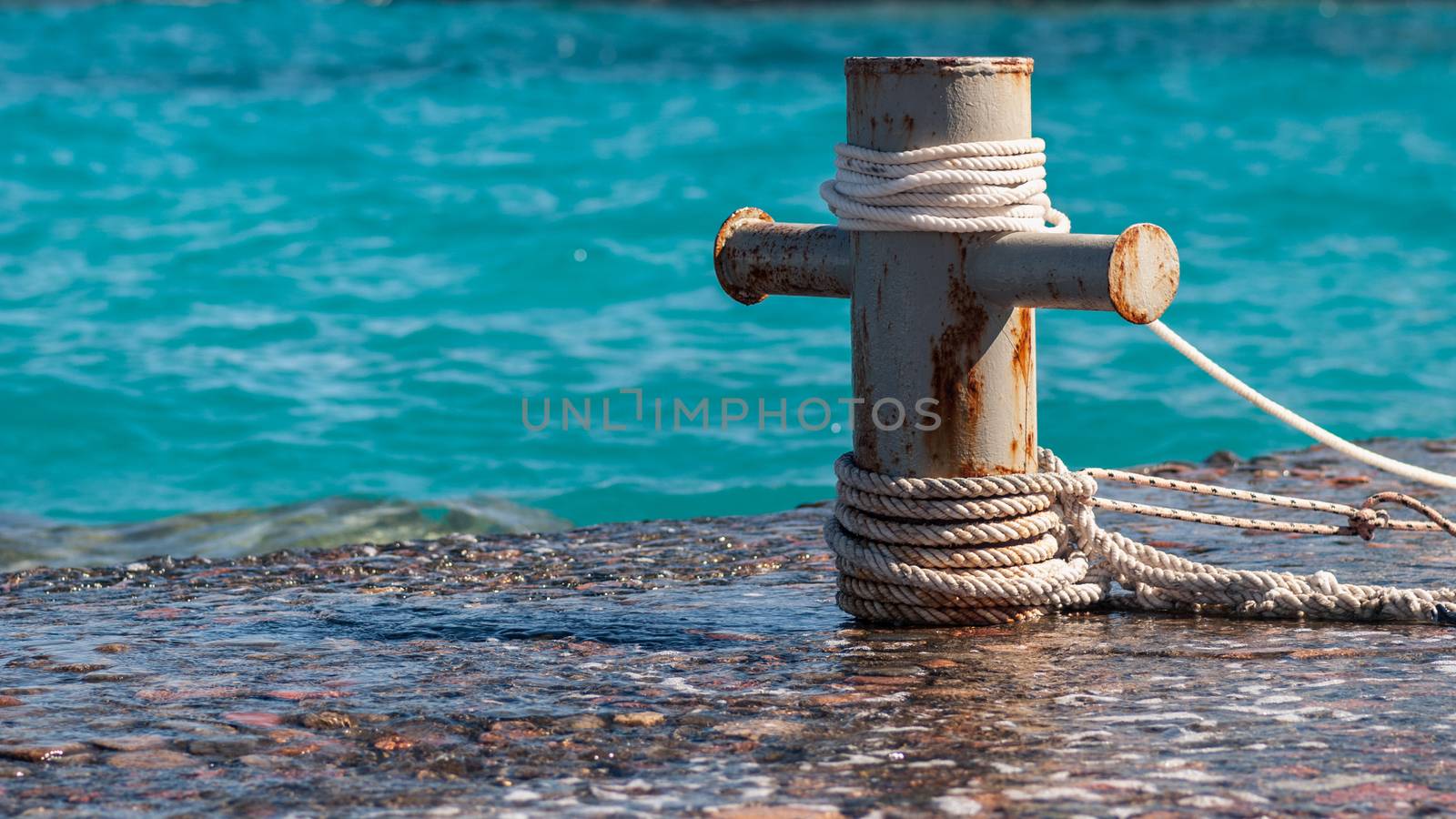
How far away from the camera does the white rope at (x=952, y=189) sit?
3.04 m

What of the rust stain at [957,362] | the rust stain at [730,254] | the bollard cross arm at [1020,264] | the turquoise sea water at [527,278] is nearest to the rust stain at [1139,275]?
the bollard cross arm at [1020,264]

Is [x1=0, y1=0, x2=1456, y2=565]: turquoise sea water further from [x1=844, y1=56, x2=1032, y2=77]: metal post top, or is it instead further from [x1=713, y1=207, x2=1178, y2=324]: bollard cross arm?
[x1=844, y1=56, x2=1032, y2=77]: metal post top

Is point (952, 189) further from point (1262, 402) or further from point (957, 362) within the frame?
point (1262, 402)

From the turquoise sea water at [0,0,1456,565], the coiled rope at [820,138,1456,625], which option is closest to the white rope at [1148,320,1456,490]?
the coiled rope at [820,138,1456,625]

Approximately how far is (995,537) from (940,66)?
2.89 feet

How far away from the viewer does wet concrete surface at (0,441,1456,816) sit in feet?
7.71

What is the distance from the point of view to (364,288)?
12.6 meters

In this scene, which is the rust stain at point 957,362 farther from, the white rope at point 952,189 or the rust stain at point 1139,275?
the rust stain at point 1139,275

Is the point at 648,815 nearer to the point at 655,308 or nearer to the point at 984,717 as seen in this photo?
the point at 984,717

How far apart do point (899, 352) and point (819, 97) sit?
18267 millimetres

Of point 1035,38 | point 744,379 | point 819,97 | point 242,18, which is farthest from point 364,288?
point 1035,38

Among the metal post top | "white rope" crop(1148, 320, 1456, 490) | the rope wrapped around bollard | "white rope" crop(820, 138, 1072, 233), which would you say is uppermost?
the metal post top

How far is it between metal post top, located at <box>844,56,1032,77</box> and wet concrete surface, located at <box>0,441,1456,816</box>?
3.48ft

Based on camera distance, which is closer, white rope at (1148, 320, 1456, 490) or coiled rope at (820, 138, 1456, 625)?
coiled rope at (820, 138, 1456, 625)
